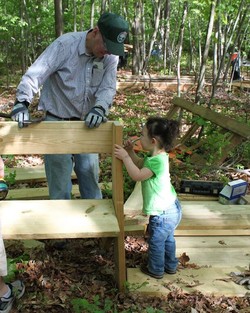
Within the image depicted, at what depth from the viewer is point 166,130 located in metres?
2.91

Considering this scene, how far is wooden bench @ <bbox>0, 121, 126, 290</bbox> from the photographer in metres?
2.79

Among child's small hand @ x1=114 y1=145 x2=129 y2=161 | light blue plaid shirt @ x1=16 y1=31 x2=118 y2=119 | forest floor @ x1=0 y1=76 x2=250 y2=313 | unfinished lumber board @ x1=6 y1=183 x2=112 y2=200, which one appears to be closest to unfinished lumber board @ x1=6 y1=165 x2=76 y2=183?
unfinished lumber board @ x1=6 y1=183 x2=112 y2=200

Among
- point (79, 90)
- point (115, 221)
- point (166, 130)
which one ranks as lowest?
point (115, 221)

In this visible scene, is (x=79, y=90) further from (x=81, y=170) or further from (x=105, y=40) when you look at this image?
(x=81, y=170)

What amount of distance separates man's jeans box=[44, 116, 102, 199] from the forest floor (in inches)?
21.1

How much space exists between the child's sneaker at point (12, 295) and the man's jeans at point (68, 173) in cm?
86

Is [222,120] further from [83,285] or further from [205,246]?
[83,285]

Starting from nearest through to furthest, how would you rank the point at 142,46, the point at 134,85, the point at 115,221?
the point at 115,221 → the point at 134,85 → the point at 142,46

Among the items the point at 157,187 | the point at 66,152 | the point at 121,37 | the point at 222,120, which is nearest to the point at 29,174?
the point at 66,152

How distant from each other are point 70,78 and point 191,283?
202 cm

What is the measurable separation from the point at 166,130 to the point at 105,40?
86 centimetres

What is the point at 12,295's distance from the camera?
2.75 m

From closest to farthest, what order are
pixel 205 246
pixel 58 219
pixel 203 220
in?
pixel 58 219 < pixel 205 246 < pixel 203 220

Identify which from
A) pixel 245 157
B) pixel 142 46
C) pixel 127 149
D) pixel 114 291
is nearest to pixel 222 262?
pixel 114 291
